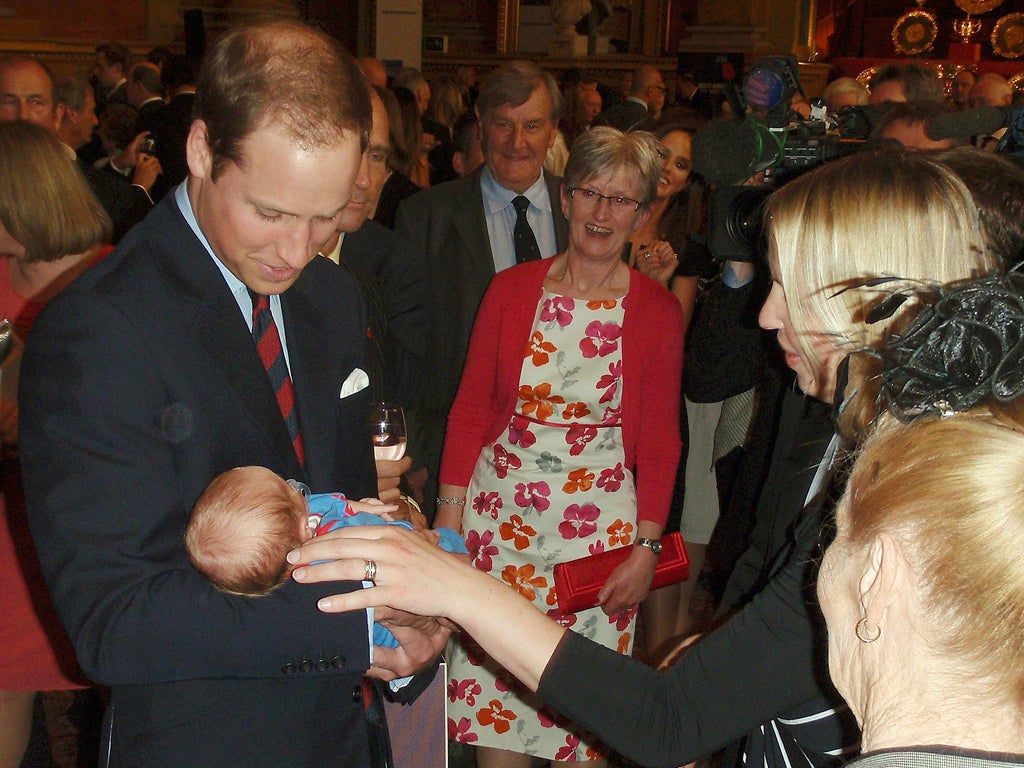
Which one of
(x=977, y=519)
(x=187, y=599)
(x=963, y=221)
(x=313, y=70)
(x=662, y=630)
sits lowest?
(x=662, y=630)

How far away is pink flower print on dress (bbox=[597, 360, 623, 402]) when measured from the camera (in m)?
2.83

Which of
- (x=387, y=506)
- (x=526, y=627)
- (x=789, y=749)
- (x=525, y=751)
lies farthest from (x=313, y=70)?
(x=525, y=751)

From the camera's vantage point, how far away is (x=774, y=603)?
57.8 inches

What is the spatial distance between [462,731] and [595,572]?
675 mm

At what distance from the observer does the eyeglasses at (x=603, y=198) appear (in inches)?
113

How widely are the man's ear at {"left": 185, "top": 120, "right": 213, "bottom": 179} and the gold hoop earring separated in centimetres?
107

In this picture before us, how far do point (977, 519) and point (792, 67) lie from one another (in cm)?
161

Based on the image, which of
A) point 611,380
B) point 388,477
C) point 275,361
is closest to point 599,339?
point 611,380

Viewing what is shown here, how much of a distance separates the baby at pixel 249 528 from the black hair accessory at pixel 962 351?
901 millimetres

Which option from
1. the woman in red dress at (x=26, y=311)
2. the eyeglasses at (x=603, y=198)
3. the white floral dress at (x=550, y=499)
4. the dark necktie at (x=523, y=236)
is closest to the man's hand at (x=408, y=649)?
the white floral dress at (x=550, y=499)

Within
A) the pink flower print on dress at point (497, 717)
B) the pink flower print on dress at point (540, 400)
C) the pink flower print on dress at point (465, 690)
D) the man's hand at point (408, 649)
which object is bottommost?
the pink flower print on dress at point (497, 717)

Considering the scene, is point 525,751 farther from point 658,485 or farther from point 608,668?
point 608,668

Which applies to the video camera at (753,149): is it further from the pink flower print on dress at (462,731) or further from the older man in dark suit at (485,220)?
the pink flower print on dress at (462,731)

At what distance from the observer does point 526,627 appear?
1.49m
